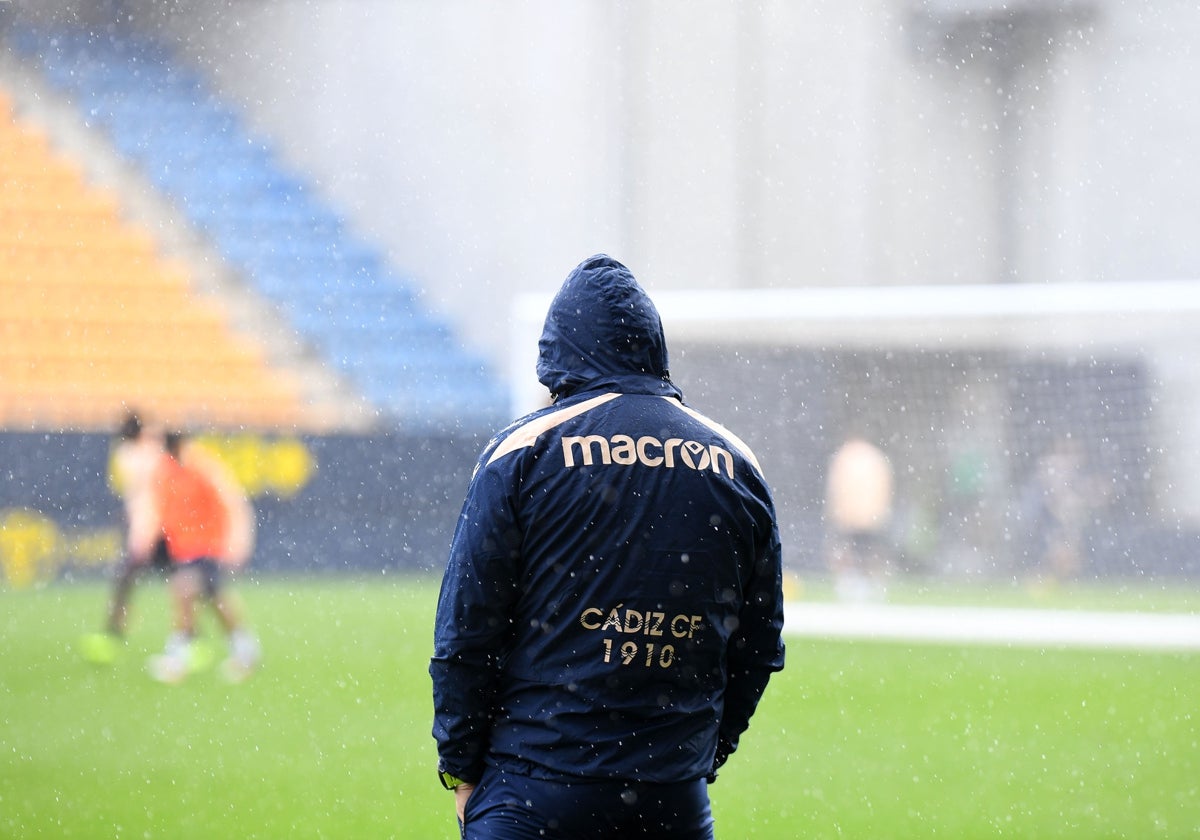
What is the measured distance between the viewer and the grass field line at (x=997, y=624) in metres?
8.52

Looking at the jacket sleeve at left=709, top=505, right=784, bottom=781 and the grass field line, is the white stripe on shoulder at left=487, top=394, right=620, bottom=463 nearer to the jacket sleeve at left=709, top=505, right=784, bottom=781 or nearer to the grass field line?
the jacket sleeve at left=709, top=505, right=784, bottom=781

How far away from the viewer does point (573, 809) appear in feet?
6.98

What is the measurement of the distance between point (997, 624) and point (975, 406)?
10.7 ft

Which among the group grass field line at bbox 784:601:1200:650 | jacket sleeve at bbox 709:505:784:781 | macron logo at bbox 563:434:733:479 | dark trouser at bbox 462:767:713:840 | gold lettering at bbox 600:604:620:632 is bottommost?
grass field line at bbox 784:601:1200:650

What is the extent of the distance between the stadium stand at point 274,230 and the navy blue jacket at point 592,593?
38.8ft

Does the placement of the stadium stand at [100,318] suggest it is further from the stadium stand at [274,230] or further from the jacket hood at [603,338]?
the jacket hood at [603,338]

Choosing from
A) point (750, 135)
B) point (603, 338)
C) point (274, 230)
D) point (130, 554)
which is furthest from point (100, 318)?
point (603, 338)

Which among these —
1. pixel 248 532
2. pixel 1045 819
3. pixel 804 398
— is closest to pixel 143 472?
pixel 248 532

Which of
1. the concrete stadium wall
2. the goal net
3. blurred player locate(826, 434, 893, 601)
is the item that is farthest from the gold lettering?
Answer: the concrete stadium wall

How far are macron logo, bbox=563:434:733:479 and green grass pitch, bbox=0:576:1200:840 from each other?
3.04 meters

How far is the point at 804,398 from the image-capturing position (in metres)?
10.5

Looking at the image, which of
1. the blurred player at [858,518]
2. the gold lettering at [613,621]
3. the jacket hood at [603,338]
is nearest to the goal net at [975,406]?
the blurred player at [858,518]

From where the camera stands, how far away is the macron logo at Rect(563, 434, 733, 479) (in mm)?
2146

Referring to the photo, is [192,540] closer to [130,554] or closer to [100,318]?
[130,554]
